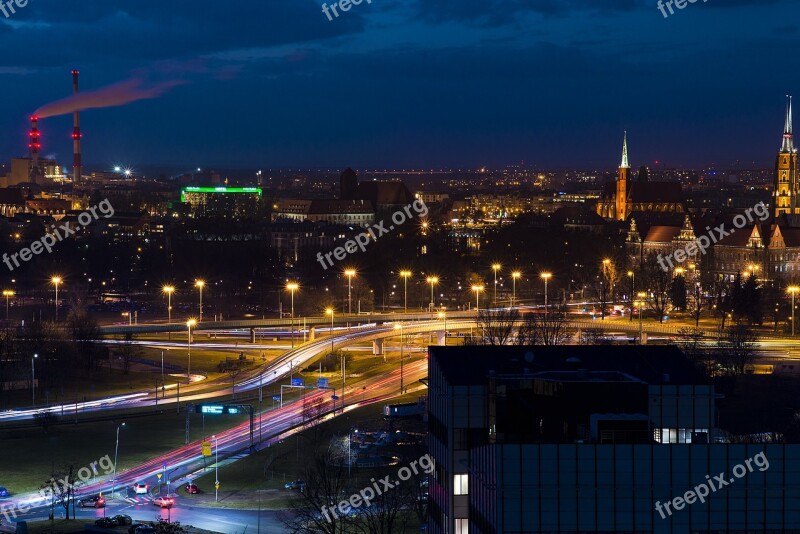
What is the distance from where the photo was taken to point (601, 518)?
72.6 feet

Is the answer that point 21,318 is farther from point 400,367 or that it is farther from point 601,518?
point 601,518

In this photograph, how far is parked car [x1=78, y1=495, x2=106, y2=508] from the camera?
3647cm

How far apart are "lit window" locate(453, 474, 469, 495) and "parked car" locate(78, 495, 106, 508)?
1243cm

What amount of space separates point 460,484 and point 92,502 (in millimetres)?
13155

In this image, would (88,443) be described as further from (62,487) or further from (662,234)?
(662,234)

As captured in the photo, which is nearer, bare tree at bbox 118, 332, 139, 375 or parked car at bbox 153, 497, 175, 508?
parked car at bbox 153, 497, 175, 508

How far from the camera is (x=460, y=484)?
2658 centimetres

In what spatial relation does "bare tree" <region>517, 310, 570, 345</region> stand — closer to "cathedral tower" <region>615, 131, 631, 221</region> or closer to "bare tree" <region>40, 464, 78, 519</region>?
"bare tree" <region>40, 464, 78, 519</region>

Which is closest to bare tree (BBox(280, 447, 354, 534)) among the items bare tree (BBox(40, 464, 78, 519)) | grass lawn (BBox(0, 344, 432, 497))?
grass lawn (BBox(0, 344, 432, 497))

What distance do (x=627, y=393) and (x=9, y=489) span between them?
17934mm

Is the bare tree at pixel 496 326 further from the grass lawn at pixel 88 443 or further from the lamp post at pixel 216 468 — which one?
the lamp post at pixel 216 468

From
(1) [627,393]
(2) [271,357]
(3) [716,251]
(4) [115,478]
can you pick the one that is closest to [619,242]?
(3) [716,251]

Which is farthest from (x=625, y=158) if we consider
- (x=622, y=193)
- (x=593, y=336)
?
(x=593, y=336)

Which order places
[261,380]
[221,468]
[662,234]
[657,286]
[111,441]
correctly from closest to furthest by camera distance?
[221,468] < [111,441] < [261,380] < [657,286] < [662,234]
